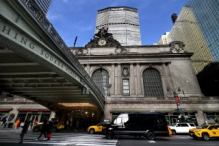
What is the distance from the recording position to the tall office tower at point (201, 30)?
37.3m

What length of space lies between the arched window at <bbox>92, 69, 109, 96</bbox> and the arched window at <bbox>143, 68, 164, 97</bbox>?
9.05m

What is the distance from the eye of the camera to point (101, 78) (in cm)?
3019

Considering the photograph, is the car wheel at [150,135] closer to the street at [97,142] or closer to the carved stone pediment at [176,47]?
the street at [97,142]

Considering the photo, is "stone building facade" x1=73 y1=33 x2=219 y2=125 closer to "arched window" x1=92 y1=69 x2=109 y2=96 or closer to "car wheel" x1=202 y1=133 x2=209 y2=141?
"arched window" x1=92 y1=69 x2=109 y2=96

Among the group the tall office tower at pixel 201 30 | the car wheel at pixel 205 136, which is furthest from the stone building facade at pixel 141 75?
the tall office tower at pixel 201 30

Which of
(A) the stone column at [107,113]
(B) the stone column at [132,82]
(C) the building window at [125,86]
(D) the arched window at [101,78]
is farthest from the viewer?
(D) the arched window at [101,78]

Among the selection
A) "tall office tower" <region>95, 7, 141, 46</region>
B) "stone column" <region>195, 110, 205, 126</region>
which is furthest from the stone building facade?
"tall office tower" <region>95, 7, 141, 46</region>

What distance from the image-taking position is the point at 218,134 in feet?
38.2

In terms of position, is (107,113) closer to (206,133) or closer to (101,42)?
(206,133)

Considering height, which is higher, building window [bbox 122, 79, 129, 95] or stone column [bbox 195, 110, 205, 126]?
building window [bbox 122, 79, 129, 95]

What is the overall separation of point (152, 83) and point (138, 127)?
62.9 ft

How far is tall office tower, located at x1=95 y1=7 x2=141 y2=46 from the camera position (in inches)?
2141

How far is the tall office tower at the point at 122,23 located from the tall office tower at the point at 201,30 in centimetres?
2057

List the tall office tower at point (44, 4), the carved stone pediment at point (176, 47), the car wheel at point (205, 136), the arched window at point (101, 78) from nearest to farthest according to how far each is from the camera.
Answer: the car wheel at point (205, 136) < the tall office tower at point (44, 4) < the arched window at point (101, 78) < the carved stone pediment at point (176, 47)
